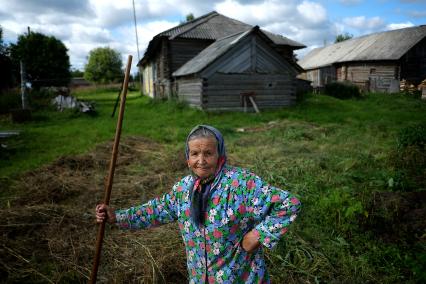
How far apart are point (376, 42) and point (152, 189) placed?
106 feet

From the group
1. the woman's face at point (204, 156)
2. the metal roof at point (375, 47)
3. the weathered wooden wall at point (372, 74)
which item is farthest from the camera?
the weathered wooden wall at point (372, 74)

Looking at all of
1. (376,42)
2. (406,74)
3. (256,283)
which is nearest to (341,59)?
(376,42)

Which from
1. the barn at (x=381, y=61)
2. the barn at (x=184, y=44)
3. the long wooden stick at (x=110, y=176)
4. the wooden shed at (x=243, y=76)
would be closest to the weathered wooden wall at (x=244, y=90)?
the wooden shed at (x=243, y=76)

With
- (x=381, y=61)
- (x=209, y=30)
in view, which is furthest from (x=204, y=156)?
(x=381, y=61)

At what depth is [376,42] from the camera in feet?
99.6

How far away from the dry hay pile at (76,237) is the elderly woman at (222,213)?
134 cm

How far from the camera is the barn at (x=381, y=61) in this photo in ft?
85.9

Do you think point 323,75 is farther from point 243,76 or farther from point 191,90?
point 191,90

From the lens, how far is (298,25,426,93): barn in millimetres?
26172

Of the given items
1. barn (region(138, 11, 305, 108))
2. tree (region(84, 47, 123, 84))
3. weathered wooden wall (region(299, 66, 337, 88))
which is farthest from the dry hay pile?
tree (region(84, 47, 123, 84))

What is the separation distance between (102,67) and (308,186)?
6251 cm

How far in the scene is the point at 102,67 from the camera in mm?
60562

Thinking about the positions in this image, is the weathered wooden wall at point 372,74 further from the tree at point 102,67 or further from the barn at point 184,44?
the tree at point 102,67

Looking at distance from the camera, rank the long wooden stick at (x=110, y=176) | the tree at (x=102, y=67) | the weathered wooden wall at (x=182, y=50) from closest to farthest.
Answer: the long wooden stick at (x=110, y=176), the weathered wooden wall at (x=182, y=50), the tree at (x=102, y=67)
